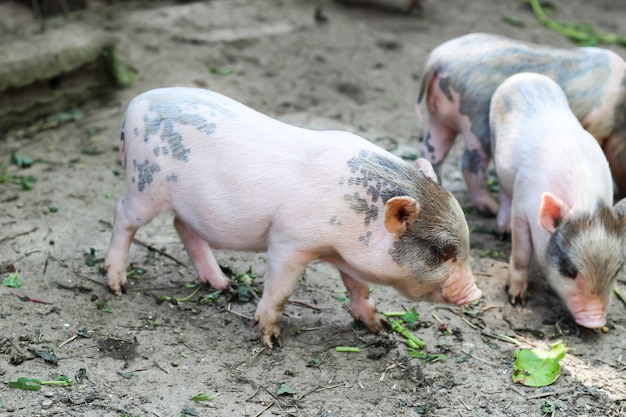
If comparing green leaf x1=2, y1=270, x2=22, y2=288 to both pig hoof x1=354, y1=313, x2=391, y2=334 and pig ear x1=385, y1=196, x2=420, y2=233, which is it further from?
pig ear x1=385, y1=196, x2=420, y2=233

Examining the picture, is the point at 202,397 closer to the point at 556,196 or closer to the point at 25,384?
the point at 25,384

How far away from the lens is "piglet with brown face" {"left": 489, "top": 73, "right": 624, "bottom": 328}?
14.7 feet

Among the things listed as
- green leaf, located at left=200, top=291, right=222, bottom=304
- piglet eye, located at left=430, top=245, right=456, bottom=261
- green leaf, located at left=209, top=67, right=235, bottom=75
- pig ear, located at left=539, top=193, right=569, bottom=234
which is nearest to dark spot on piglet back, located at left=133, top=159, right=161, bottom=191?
green leaf, located at left=200, top=291, right=222, bottom=304

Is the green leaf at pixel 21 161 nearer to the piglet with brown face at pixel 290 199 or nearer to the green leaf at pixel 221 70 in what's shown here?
the piglet with brown face at pixel 290 199

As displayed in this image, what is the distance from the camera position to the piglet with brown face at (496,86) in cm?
568

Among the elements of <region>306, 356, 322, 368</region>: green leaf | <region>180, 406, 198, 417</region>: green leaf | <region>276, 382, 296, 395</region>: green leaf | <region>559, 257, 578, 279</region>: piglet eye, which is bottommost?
<region>306, 356, 322, 368</region>: green leaf

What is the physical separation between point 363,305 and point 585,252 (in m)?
1.15

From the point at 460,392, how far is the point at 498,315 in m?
0.89

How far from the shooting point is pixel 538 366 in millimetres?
4281

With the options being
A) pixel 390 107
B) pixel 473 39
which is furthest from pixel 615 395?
pixel 390 107

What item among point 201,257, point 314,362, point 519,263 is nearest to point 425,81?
point 519,263

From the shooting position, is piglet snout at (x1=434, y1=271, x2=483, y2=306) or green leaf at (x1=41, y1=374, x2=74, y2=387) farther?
piglet snout at (x1=434, y1=271, x2=483, y2=306)

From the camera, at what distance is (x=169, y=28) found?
875 cm

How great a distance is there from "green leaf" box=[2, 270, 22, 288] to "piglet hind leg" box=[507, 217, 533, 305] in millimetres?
2670
